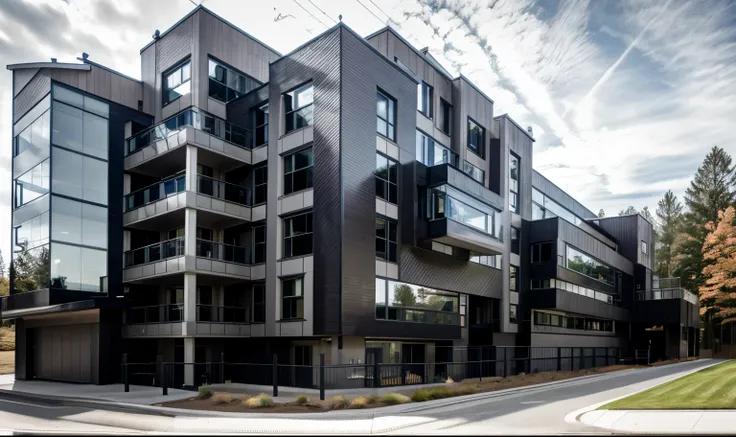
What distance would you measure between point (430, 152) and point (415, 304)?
871 cm

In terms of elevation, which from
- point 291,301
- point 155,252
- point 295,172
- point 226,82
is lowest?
point 291,301

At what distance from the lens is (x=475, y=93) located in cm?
3684

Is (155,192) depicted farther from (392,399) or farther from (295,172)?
(392,399)

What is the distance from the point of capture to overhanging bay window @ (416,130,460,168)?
3173 centimetres

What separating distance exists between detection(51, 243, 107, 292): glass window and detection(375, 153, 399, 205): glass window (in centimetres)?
1397

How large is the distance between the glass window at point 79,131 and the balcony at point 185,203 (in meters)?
2.92

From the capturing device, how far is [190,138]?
26.8 m

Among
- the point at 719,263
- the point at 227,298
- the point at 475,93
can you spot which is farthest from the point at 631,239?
the point at 227,298

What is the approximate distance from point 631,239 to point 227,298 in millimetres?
41350

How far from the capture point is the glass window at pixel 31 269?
28281mm

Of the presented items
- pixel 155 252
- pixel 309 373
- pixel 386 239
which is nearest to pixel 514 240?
pixel 386 239

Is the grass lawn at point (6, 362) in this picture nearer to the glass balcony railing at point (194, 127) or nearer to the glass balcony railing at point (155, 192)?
the glass balcony railing at point (155, 192)

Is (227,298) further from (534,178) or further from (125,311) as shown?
(534,178)

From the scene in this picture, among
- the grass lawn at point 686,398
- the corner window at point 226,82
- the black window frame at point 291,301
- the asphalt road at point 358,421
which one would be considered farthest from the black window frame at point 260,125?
the grass lawn at point 686,398
